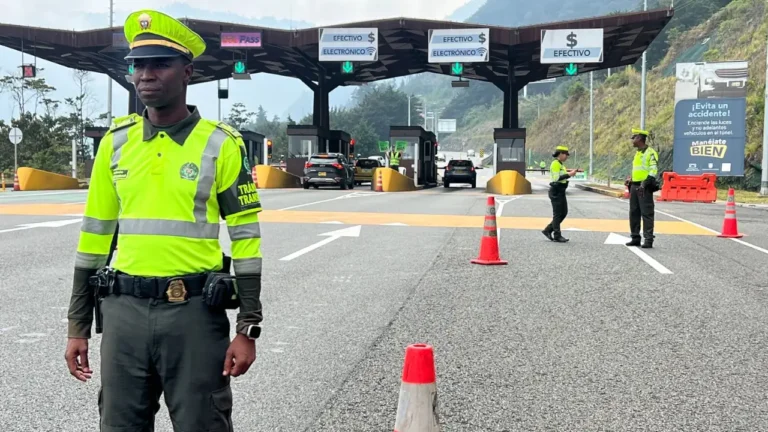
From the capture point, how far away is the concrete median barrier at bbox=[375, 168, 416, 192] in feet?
122

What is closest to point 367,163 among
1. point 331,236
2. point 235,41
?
point 235,41

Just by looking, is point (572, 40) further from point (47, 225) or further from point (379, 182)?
point (47, 225)

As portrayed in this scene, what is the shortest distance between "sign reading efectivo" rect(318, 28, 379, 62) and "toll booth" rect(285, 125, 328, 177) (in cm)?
513

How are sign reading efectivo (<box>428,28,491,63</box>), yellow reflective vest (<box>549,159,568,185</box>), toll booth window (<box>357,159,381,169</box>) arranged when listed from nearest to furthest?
yellow reflective vest (<box>549,159,568,185</box>) < sign reading efectivo (<box>428,28,491,63</box>) < toll booth window (<box>357,159,381,169</box>)

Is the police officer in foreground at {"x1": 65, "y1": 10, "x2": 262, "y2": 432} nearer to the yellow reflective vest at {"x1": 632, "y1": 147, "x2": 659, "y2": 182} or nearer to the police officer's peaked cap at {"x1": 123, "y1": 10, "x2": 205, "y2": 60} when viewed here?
the police officer's peaked cap at {"x1": 123, "y1": 10, "x2": 205, "y2": 60}

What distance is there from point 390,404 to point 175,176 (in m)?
2.40

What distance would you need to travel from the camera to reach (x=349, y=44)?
3897 centimetres

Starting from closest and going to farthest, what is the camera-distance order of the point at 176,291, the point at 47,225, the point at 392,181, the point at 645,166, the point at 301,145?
the point at 176,291 < the point at 645,166 < the point at 47,225 < the point at 392,181 < the point at 301,145

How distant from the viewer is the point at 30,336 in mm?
6332

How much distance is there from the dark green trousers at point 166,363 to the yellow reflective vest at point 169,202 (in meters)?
0.15

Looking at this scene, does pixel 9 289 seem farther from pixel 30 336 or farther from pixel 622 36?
pixel 622 36

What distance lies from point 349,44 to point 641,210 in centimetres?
2761

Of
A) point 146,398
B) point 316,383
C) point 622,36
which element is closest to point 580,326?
point 316,383

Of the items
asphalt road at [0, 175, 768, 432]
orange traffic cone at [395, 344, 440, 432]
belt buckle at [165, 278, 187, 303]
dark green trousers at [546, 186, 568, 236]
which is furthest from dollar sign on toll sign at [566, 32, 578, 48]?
belt buckle at [165, 278, 187, 303]
